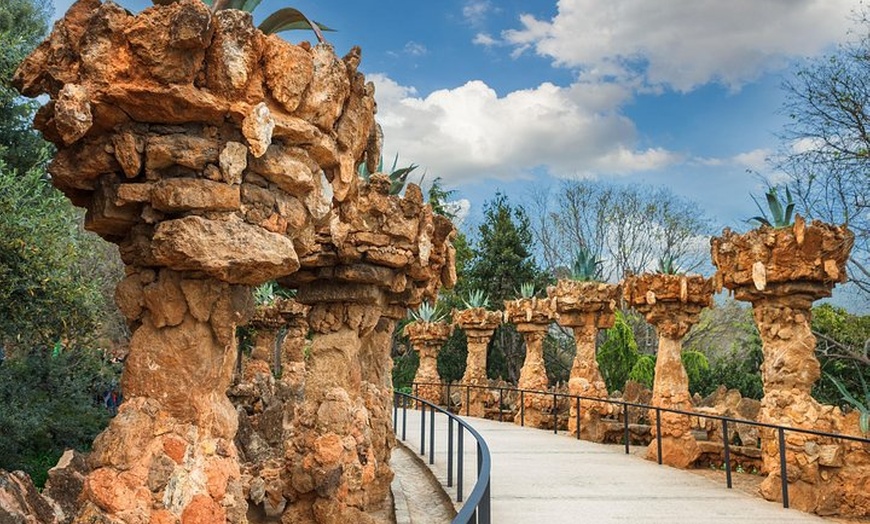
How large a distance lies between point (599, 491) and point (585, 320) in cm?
651

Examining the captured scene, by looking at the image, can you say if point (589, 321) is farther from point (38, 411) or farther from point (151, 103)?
point (151, 103)

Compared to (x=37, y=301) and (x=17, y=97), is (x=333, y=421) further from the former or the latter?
(x=17, y=97)

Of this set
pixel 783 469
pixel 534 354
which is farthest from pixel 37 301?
pixel 534 354

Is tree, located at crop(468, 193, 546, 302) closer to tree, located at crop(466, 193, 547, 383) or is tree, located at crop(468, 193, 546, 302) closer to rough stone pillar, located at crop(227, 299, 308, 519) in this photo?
tree, located at crop(466, 193, 547, 383)

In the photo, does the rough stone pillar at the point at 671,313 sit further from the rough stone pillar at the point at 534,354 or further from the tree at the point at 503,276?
the tree at the point at 503,276

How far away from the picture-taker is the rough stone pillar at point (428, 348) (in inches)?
734

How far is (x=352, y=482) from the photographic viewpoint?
5473 millimetres

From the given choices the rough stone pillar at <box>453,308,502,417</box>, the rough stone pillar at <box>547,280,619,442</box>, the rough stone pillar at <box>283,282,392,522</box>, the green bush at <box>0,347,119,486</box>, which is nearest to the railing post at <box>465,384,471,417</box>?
the rough stone pillar at <box>453,308,502,417</box>

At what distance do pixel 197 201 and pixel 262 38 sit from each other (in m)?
0.90

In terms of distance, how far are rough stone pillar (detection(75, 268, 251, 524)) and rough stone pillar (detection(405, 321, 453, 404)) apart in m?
15.0

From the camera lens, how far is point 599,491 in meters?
7.37

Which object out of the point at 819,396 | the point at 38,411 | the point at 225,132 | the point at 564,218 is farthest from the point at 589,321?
the point at 564,218

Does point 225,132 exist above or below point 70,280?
above

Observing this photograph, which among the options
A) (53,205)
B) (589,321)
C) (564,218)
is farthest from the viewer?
(564,218)
